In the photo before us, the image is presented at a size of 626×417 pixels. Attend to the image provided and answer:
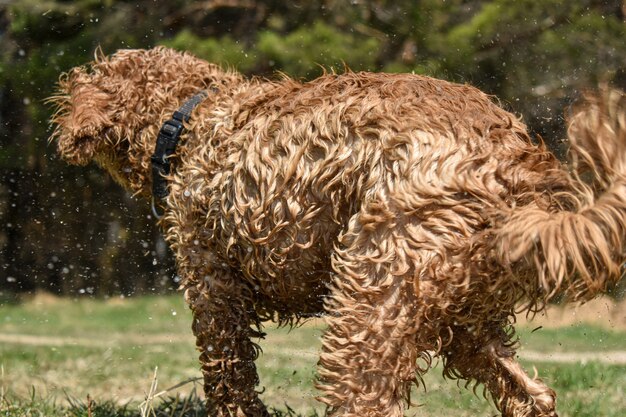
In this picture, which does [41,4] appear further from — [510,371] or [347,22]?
[510,371]

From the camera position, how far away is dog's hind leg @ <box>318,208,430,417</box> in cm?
368

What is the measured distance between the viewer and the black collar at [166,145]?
505cm

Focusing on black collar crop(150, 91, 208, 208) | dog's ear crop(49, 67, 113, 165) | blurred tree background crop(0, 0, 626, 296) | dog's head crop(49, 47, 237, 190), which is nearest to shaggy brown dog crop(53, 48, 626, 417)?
black collar crop(150, 91, 208, 208)

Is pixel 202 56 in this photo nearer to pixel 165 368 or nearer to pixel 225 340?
pixel 165 368

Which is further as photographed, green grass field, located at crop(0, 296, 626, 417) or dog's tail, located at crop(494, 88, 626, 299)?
green grass field, located at crop(0, 296, 626, 417)

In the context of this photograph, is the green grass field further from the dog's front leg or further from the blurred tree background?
the blurred tree background

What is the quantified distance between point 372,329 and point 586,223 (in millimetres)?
923

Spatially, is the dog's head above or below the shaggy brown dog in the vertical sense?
above

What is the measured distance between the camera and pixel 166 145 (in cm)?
505

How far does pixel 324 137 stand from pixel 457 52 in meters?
8.54

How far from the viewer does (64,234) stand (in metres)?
16.1

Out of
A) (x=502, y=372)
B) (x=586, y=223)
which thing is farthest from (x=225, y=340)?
(x=586, y=223)

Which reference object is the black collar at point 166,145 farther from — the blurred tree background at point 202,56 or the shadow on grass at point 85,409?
the blurred tree background at point 202,56

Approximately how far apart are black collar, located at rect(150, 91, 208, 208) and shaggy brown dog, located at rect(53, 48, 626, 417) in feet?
0.38
